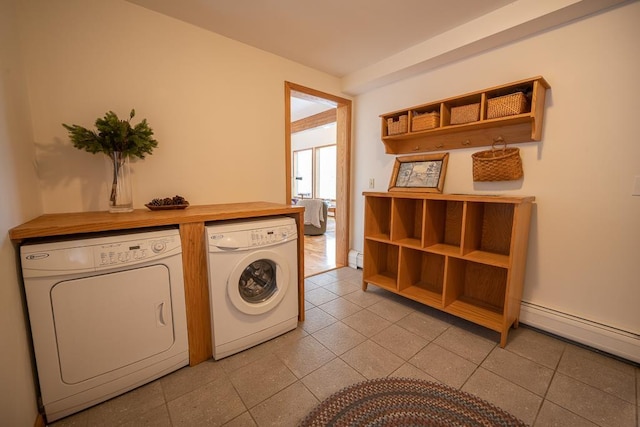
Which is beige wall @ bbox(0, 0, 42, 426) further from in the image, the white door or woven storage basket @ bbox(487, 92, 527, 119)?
woven storage basket @ bbox(487, 92, 527, 119)

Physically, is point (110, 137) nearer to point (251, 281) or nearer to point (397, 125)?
point (251, 281)

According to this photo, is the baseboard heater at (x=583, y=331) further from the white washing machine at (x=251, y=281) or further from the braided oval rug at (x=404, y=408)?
the white washing machine at (x=251, y=281)

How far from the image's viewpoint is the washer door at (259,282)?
1.57m

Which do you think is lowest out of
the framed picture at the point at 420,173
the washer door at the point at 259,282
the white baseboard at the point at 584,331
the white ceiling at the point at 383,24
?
the white baseboard at the point at 584,331

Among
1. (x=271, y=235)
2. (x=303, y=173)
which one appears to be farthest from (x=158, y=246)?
(x=303, y=173)

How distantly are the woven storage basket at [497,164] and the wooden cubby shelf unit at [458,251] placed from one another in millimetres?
212

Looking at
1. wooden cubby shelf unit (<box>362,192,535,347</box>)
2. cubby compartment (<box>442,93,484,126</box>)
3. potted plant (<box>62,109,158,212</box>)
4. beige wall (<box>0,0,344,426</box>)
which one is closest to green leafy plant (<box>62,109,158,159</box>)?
potted plant (<box>62,109,158,212</box>)

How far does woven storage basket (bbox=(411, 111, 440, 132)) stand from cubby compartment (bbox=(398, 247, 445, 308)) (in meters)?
1.08

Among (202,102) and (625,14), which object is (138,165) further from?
(625,14)

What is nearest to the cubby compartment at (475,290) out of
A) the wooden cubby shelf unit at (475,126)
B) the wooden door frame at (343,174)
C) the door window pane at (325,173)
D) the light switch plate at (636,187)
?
the light switch plate at (636,187)

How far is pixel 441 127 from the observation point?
80.9 inches

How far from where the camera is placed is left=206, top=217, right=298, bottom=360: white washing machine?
1.50 metres

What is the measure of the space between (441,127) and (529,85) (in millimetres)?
579

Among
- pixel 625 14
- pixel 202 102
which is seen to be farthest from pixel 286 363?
pixel 625 14
